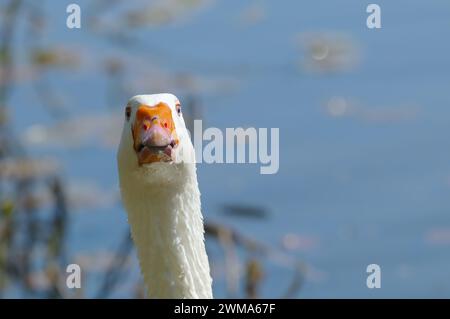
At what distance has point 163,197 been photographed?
511 centimetres

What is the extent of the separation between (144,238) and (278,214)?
294 centimetres

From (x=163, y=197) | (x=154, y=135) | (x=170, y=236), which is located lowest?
(x=170, y=236)

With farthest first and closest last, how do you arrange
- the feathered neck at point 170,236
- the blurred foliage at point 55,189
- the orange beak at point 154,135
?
1. the blurred foliage at point 55,189
2. the feathered neck at point 170,236
3. the orange beak at point 154,135

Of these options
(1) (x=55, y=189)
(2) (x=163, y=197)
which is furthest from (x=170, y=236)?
(1) (x=55, y=189)

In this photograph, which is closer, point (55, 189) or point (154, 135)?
point (154, 135)

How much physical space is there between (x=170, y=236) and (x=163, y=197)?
0.46 feet

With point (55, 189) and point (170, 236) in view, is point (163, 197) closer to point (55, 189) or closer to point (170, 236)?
point (170, 236)

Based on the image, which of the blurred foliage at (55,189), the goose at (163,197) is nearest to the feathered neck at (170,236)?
the goose at (163,197)

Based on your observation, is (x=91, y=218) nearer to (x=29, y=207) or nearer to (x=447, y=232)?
(x=29, y=207)

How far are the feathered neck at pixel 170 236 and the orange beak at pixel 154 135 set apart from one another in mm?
147

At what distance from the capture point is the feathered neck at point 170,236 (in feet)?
16.8

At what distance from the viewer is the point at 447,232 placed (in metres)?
7.98

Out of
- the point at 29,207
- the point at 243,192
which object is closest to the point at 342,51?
the point at 243,192

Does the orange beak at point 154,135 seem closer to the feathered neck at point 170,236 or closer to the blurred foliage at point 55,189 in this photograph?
the feathered neck at point 170,236
